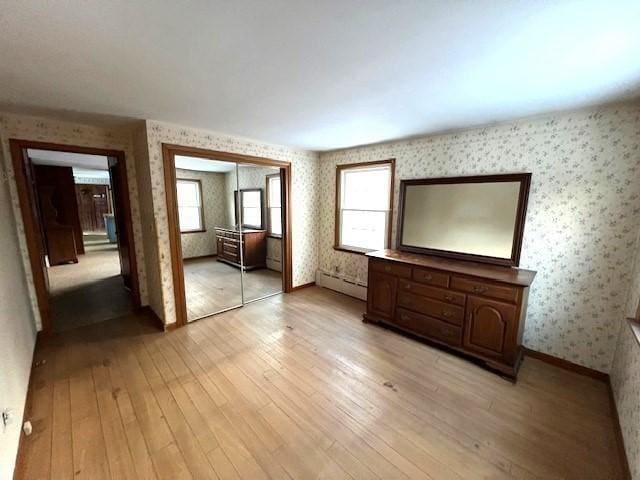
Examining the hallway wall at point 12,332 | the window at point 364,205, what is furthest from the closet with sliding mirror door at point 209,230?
the window at point 364,205

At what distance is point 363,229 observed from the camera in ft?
12.7

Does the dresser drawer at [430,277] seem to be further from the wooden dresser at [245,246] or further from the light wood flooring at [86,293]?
the light wood flooring at [86,293]

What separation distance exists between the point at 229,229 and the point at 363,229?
106 inches

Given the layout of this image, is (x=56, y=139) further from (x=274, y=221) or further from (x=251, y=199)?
(x=274, y=221)

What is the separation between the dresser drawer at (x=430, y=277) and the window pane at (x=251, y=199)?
3.39 m

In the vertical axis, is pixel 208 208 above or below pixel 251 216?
above

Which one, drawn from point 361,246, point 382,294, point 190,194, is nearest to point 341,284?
point 361,246

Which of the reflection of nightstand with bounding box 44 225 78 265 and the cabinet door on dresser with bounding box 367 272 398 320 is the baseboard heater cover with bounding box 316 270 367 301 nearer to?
the cabinet door on dresser with bounding box 367 272 398 320

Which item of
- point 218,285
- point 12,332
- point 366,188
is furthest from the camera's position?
point 218,285

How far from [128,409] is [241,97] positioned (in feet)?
8.11

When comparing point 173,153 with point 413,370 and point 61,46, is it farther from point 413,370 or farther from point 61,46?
point 413,370

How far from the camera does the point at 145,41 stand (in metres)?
1.28

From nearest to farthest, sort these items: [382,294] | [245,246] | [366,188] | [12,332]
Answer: [12,332]
[382,294]
[366,188]
[245,246]

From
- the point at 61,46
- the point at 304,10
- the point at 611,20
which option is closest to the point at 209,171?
the point at 61,46
